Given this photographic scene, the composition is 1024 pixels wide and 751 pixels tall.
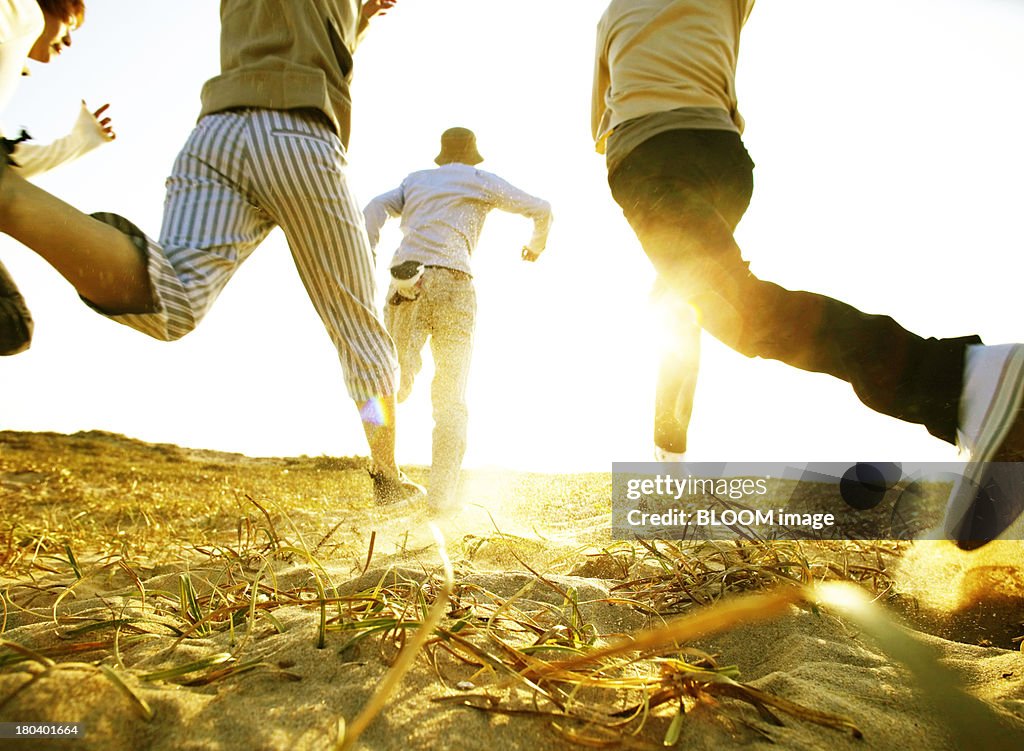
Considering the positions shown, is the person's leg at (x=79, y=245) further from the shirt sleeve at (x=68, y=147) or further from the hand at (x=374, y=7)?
the hand at (x=374, y=7)

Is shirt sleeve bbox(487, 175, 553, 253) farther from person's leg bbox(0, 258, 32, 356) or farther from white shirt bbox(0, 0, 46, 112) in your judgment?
person's leg bbox(0, 258, 32, 356)

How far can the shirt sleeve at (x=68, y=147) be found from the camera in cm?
205

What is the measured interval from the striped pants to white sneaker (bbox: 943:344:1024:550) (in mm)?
1956

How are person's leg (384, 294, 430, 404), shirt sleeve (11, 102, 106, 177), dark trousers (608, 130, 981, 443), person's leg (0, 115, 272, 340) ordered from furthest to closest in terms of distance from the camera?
person's leg (384, 294, 430, 404)
shirt sleeve (11, 102, 106, 177)
person's leg (0, 115, 272, 340)
dark trousers (608, 130, 981, 443)

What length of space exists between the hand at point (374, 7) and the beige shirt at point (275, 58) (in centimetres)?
42

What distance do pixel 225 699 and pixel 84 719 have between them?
0.12 meters

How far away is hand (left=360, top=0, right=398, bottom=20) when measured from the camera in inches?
106

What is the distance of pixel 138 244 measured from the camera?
1.70 meters

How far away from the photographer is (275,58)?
2.16 m

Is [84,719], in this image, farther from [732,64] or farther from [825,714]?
[732,64]

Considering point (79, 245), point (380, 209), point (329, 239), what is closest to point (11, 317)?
point (79, 245)

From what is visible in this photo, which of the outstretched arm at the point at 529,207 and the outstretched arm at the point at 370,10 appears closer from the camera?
the outstretched arm at the point at 370,10

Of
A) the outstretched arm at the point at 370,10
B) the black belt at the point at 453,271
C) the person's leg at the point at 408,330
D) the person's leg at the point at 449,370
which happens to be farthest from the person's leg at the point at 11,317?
the black belt at the point at 453,271

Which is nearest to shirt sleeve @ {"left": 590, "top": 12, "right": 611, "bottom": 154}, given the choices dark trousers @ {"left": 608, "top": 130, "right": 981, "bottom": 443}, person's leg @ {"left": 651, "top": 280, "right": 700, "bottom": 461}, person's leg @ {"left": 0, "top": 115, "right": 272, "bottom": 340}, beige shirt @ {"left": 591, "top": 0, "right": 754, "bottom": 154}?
beige shirt @ {"left": 591, "top": 0, "right": 754, "bottom": 154}
